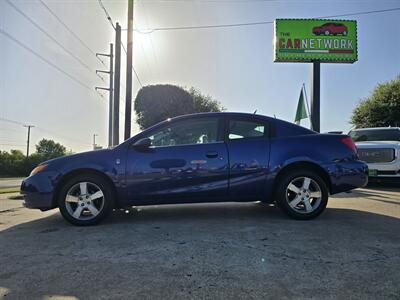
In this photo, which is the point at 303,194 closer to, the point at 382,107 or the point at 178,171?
the point at 178,171

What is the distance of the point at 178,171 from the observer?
4492mm

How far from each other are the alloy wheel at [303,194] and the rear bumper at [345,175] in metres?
0.27

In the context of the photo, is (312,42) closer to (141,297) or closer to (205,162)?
(205,162)

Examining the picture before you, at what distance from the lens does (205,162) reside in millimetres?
4516

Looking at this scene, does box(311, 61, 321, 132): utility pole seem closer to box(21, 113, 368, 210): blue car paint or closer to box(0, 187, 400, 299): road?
box(0, 187, 400, 299): road

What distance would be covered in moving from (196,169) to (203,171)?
10 cm

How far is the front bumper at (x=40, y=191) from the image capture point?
445cm

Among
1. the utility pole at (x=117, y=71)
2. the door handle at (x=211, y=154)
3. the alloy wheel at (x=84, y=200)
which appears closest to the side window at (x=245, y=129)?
the door handle at (x=211, y=154)

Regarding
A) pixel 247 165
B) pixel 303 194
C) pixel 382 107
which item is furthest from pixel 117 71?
pixel 382 107

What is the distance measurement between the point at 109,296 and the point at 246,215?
300cm

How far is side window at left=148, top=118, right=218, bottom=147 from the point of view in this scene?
4.65 metres

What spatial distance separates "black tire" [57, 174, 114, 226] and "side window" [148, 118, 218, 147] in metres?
0.89

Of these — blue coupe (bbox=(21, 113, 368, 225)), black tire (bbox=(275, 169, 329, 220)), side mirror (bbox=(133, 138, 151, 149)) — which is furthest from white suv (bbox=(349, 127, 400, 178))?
side mirror (bbox=(133, 138, 151, 149))

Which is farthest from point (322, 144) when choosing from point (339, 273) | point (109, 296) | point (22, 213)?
point (22, 213)
